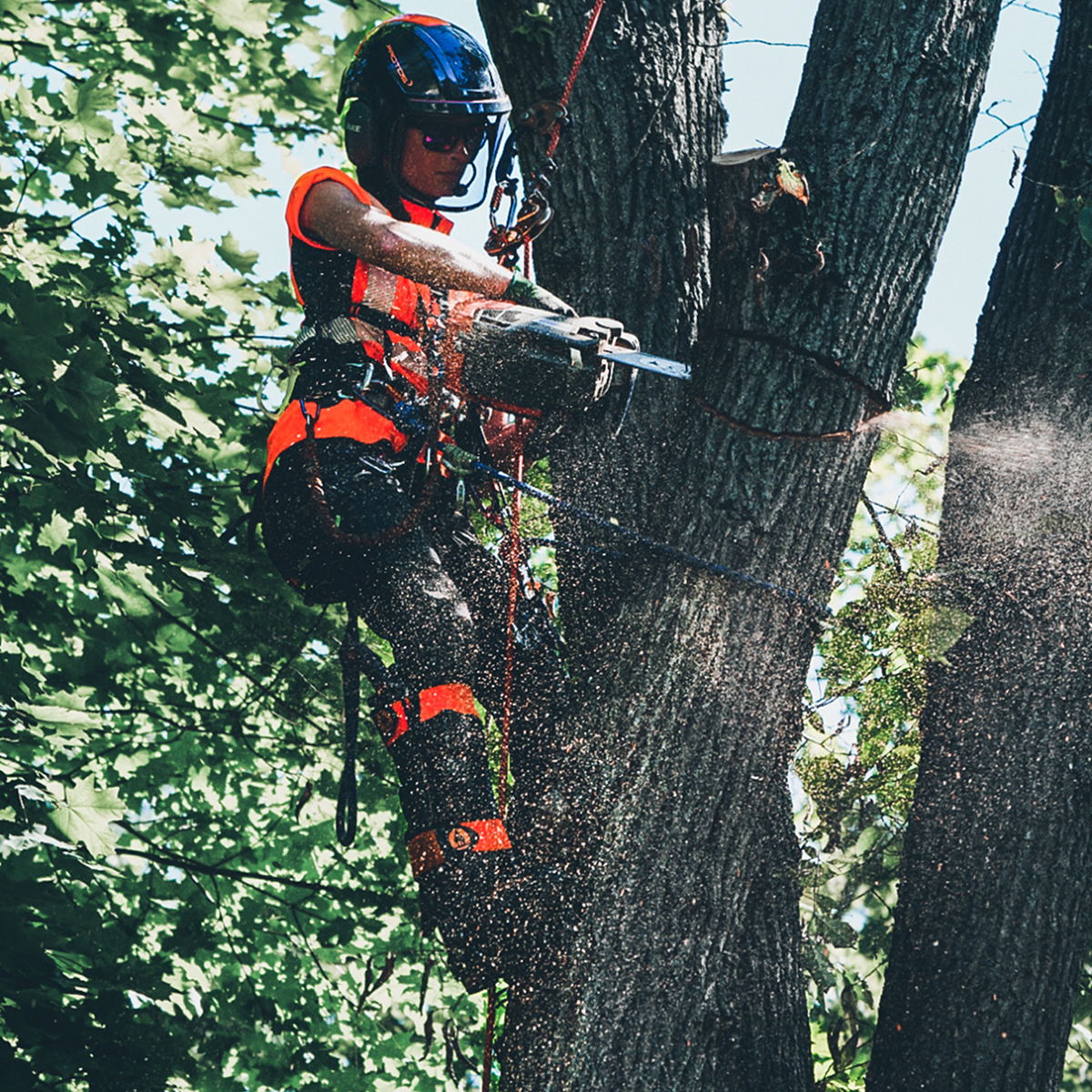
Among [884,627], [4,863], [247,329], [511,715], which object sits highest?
[247,329]

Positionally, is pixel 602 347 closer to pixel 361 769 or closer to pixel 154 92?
pixel 361 769

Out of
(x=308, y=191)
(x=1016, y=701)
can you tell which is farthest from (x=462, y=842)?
(x=308, y=191)

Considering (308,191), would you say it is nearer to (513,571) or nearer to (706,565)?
Answer: (513,571)

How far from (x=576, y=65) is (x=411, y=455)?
3.36 ft

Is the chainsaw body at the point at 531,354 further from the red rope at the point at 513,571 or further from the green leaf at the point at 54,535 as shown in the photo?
the green leaf at the point at 54,535

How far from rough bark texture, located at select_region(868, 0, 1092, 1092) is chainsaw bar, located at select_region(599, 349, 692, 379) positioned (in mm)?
661

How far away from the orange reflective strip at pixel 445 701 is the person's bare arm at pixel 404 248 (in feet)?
2.95

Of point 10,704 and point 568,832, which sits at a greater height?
point 10,704

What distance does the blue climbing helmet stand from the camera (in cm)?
309

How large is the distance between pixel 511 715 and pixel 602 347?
2.95 ft

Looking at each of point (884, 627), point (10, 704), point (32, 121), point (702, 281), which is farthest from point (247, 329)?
point (884, 627)

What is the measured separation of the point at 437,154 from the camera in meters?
3.18

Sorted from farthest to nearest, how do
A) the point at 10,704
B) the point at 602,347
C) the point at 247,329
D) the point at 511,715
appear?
the point at 247,329 → the point at 10,704 → the point at 511,715 → the point at 602,347

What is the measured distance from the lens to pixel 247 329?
4410mm
